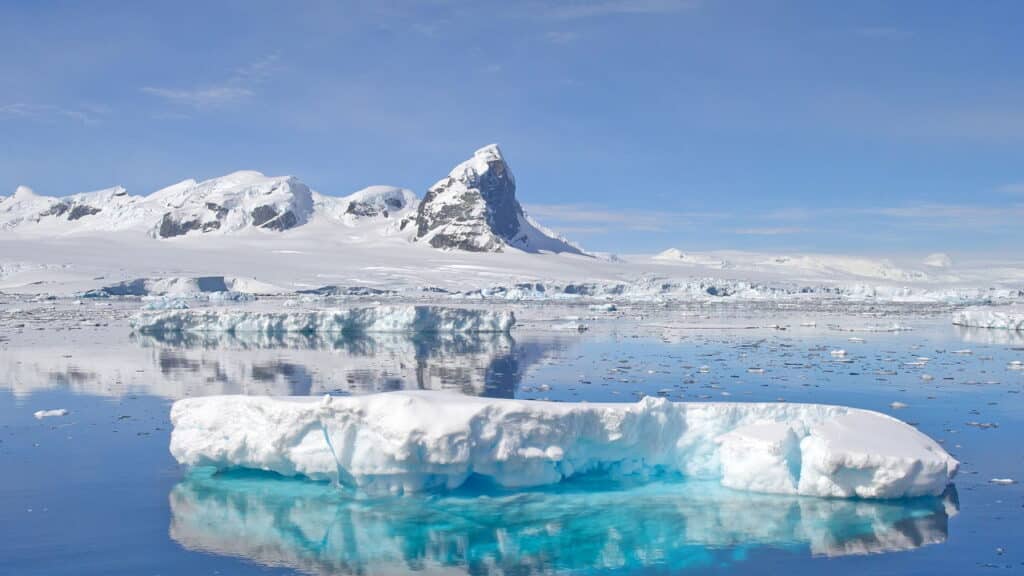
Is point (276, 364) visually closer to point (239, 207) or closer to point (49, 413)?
point (49, 413)

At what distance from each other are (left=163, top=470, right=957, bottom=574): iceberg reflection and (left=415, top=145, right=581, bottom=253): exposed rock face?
76683 mm

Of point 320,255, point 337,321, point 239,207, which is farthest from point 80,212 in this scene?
point 337,321

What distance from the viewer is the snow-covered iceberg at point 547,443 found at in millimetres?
7844

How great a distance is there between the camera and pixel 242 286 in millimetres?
57562

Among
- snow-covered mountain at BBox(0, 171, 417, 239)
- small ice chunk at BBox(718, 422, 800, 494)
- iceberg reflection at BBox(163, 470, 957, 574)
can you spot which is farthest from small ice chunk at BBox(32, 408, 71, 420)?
snow-covered mountain at BBox(0, 171, 417, 239)

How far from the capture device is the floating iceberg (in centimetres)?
2553

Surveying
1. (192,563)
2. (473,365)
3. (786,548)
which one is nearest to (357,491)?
(192,563)

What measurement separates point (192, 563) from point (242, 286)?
53.3 m

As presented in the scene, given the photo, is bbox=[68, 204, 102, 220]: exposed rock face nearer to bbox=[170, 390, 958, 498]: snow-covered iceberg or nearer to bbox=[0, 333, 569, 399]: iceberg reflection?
bbox=[0, 333, 569, 399]: iceberg reflection

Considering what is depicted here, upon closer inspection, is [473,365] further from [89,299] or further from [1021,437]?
[89,299]

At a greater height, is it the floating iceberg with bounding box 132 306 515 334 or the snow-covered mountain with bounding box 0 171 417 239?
the snow-covered mountain with bounding box 0 171 417 239

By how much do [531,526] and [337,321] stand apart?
1923 cm

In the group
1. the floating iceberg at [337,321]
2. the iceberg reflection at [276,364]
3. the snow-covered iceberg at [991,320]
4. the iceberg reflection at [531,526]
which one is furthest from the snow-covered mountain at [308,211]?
the iceberg reflection at [531,526]

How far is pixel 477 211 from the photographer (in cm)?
8731
